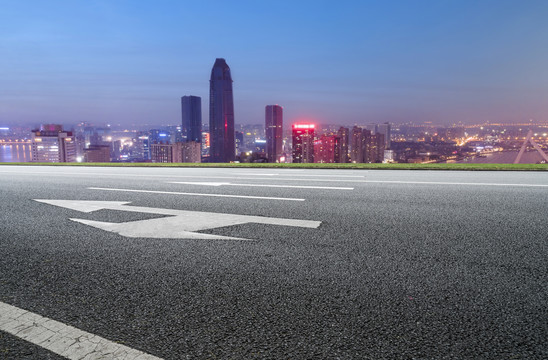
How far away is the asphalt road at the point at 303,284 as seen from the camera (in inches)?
74.3

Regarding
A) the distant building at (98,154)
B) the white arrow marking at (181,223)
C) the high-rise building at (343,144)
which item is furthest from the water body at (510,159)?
the distant building at (98,154)

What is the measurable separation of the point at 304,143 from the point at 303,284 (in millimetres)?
64225

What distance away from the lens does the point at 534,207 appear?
17.8 ft

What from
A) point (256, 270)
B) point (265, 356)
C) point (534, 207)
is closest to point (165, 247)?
point (256, 270)

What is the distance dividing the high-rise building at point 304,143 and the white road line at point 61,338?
6234 cm

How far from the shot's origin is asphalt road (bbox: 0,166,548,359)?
189 centimetres

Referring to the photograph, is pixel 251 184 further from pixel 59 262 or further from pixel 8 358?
pixel 8 358

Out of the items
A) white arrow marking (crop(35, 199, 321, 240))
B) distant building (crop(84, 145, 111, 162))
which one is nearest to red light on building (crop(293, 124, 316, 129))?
distant building (crop(84, 145, 111, 162))

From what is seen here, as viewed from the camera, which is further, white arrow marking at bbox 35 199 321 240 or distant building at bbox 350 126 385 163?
distant building at bbox 350 126 385 163

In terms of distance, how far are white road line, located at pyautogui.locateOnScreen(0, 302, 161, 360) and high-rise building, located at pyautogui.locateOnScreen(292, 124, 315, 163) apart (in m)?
62.3

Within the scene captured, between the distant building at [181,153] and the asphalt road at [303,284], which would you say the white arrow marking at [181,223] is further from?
the distant building at [181,153]

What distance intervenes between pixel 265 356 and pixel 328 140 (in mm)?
77129

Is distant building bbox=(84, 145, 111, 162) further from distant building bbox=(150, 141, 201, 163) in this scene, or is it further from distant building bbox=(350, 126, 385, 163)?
distant building bbox=(350, 126, 385, 163)

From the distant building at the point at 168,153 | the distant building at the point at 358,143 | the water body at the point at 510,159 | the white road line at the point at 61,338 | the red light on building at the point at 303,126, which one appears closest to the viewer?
the white road line at the point at 61,338
